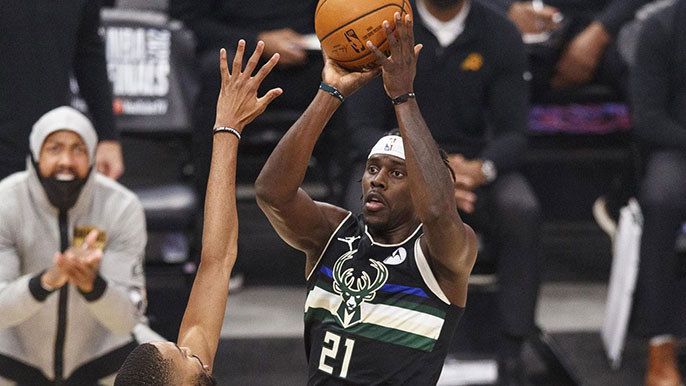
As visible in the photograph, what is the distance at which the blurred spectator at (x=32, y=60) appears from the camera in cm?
464

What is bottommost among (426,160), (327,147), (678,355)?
(678,355)

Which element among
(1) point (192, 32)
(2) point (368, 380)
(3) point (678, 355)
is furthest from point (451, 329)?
(1) point (192, 32)

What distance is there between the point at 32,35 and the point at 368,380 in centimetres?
240

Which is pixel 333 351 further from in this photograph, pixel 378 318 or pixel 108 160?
pixel 108 160

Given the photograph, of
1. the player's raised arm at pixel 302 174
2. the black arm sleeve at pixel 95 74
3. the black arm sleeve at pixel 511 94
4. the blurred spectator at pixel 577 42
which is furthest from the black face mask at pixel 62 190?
the blurred spectator at pixel 577 42

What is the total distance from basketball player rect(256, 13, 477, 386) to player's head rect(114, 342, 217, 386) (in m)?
0.71

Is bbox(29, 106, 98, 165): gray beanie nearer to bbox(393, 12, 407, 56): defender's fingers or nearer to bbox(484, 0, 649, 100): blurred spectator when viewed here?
bbox(393, 12, 407, 56): defender's fingers

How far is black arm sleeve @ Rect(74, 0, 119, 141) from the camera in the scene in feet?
16.0

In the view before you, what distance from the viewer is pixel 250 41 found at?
5.71m

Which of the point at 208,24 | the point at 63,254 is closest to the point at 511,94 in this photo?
the point at 208,24

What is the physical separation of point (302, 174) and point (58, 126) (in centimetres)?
174

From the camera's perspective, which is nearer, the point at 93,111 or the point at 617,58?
the point at 93,111

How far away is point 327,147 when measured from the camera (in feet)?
20.3

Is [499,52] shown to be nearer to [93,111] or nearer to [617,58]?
[617,58]
